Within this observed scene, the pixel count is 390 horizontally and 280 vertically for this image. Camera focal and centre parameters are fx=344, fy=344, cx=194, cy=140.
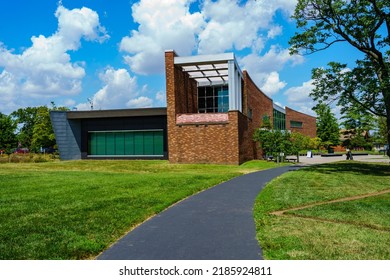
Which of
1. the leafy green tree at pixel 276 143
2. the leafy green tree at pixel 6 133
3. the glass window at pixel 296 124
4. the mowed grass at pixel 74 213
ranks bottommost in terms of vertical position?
the mowed grass at pixel 74 213

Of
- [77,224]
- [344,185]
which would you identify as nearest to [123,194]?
[77,224]

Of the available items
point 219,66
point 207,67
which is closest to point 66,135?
point 207,67

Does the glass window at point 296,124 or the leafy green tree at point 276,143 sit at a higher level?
the glass window at point 296,124

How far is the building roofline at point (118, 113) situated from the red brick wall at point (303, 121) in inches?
1584

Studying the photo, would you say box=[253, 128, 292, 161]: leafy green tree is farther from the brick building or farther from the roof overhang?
the roof overhang

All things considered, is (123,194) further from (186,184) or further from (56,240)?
(56,240)

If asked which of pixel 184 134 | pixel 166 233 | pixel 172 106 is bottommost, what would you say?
pixel 166 233

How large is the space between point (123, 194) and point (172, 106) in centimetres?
1809

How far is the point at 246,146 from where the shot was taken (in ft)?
109

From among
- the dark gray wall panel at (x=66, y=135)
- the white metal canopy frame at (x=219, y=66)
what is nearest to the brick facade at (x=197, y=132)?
the white metal canopy frame at (x=219, y=66)

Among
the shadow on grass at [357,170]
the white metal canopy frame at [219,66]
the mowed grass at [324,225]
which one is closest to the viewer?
the mowed grass at [324,225]

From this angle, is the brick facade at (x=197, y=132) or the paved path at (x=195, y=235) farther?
the brick facade at (x=197, y=132)

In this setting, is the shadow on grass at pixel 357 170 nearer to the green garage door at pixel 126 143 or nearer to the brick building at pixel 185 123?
the brick building at pixel 185 123

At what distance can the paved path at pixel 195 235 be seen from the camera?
581 cm
